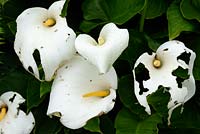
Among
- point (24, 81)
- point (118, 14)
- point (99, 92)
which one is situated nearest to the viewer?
point (99, 92)

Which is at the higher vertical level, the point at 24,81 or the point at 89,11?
the point at 89,11

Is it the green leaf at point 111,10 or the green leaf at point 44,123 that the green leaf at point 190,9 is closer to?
the green leaf at point 111,10

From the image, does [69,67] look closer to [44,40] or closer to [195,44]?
[44,40]

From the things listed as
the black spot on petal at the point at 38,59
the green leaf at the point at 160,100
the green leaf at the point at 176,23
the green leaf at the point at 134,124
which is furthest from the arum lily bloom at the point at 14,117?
the green leaf at the point at 176,23

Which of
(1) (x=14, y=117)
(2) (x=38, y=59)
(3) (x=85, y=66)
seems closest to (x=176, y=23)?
(3) (x=85, y=66)

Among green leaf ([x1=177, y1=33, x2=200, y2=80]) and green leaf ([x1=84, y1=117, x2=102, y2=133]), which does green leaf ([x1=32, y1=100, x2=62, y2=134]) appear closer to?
green leaf ([x1=84, y1=117, x2=102, y2=133])

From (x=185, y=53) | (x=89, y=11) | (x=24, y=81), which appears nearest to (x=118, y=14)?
(x=89, y=11)

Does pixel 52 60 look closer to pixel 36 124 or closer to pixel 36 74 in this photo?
pixel 36 74
